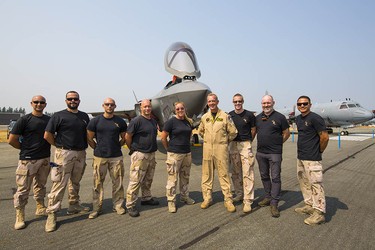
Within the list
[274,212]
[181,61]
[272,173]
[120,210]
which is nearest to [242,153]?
[272,173]

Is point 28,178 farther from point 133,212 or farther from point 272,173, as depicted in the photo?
point 272,173

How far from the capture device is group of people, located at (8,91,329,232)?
343 cm

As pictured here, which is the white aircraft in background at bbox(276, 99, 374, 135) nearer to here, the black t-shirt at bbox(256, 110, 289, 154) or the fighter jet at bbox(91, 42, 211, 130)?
the fighter jet at bbox(91, 42, 211, 130)

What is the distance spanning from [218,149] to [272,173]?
102cm

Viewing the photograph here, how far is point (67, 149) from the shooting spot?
11.5 feet

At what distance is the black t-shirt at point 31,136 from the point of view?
344 cm

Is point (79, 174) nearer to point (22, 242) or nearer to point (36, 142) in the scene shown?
point (36, 142)

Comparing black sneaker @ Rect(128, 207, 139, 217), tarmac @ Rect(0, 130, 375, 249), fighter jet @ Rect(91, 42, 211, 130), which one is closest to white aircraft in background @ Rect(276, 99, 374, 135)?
fighter jet @ Rect(91, 42, 211, 130)

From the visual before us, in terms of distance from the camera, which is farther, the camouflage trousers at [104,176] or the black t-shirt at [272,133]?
the black t-shirt at [272,133]

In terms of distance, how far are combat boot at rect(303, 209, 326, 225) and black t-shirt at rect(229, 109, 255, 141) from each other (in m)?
1.59

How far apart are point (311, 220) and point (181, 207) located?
7.01 ft

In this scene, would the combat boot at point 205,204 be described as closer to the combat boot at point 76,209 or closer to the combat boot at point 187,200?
the combat boot at point 187,200

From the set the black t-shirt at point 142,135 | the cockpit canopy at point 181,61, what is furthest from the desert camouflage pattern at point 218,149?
the cockpit canopy at point 181,61

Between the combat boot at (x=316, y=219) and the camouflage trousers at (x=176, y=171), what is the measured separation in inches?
82.7
